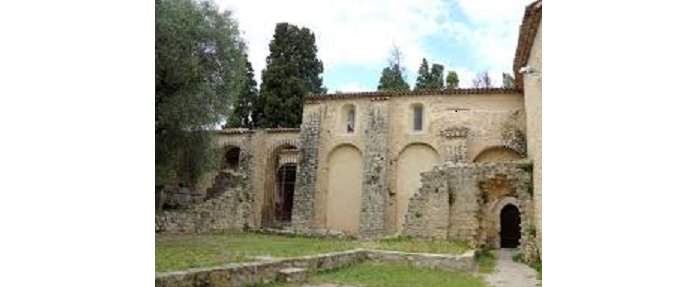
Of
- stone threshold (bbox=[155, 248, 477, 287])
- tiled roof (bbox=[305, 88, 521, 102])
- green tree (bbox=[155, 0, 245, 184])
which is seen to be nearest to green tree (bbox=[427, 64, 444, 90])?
tiled roof (bbox=[305, 88, 521, 102])

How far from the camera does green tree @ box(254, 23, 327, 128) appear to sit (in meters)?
28.0

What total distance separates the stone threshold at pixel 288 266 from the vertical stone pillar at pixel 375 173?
32.5 feet

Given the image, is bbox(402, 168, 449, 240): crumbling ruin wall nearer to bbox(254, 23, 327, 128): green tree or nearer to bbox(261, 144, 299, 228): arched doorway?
bbox(261, 144, 299, 228): arched doorway

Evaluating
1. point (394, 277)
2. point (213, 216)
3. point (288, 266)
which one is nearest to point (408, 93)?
point (213, 216)

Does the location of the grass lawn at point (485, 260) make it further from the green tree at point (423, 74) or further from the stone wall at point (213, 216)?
the green tree at point (423, 74)

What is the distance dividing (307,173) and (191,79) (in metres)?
10.8

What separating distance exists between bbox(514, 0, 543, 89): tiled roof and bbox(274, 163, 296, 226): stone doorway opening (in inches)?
517

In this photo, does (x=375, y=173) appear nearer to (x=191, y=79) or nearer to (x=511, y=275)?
(x=191, y=79)

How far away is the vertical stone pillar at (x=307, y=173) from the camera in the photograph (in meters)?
23.2

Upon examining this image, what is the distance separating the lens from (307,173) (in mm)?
23891
